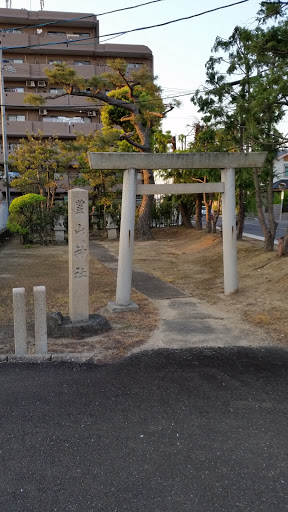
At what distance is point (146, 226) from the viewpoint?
1992cm

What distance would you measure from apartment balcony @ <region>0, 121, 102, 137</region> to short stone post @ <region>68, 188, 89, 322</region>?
2476 centimetres

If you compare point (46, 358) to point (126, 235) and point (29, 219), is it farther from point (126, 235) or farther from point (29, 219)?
point (29, 219)

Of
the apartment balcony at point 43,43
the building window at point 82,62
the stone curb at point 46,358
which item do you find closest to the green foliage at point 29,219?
the stone curb at point 46,358

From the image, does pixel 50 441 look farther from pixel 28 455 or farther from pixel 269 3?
pixel 269 3

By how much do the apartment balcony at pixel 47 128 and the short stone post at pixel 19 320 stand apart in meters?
26.2

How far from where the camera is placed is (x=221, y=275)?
1025 cm

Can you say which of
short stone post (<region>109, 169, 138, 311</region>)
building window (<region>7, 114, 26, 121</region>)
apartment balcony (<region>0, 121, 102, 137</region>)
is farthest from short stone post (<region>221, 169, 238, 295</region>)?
building window (<region>7, 114, 26, 121</region>)

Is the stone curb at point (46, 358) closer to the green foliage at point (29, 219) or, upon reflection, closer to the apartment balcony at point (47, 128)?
the green foliage at point (29, 219)

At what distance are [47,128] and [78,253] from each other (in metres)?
26.3

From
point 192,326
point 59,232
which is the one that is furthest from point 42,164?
point 192,326

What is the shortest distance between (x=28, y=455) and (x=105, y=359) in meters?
1.95

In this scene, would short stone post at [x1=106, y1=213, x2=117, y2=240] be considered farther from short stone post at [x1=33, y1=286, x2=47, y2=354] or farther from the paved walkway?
short stone post at [x1=33, y1=286, x2=47, y2=354]

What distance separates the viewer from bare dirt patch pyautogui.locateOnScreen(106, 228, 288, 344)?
263 inches

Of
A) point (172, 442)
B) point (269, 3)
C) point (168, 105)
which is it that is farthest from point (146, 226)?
point (172, 442)
